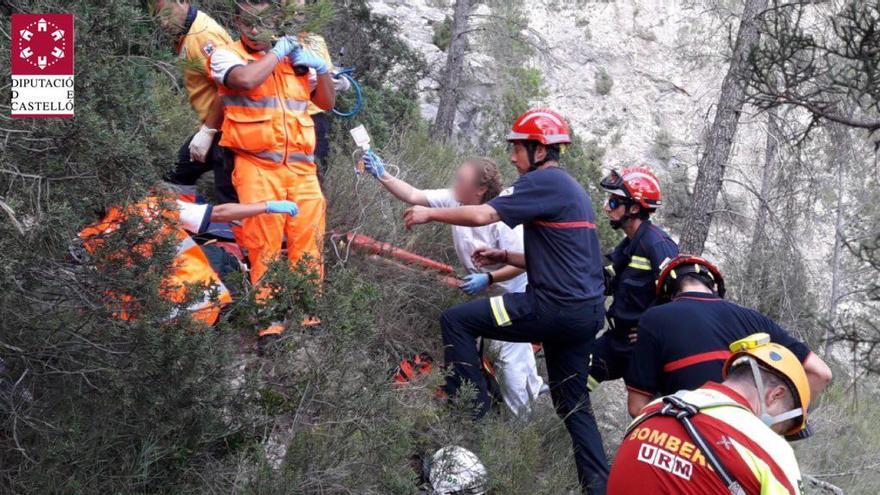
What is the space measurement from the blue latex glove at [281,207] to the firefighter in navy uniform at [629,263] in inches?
83.4

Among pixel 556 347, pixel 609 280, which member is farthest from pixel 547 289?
pixel 609 280

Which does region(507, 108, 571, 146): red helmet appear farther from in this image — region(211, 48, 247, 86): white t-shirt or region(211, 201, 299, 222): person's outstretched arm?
region(211, 48, 247, 86): white t-shirt

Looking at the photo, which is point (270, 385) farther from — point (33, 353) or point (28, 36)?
point (28, 36)

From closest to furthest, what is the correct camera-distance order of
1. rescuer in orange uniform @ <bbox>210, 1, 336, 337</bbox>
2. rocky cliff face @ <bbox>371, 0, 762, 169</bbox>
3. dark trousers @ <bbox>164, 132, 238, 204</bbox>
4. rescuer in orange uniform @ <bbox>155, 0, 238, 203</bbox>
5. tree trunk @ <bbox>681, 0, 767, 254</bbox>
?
1. rescuer in orange uniform @ <bbox>155, 0, 238, 203</bbox>
2. rescuer in orange uniform @ <bbox>210, 1, 336, 337</bbox>
3. dark trousers @ <bbox>164, 132, 238, 204</bbox>
4. tree trunk @ <bbox>681, 0, 767, 254</bbox>
5. rocky cliff face @ <bbox>371, 0, 762, 169</bbox>

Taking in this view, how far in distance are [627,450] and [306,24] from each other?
224cm

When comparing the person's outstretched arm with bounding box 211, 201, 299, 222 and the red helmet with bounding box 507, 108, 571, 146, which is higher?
the red helmet with bounding box 507, 108, 571, 146

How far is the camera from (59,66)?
348cm

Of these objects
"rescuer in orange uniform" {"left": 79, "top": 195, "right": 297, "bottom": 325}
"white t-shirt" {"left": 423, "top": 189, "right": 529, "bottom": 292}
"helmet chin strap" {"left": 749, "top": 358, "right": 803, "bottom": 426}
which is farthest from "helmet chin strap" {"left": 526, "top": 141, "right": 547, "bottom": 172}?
"helmet chin strap" {"left": 749, "top": 358, "right": 803, "bottom": 426}

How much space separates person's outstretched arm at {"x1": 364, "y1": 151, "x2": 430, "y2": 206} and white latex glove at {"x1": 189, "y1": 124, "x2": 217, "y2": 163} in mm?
995

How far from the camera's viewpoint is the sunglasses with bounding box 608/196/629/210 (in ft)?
21.4

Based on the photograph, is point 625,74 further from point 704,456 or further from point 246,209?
point 704,456

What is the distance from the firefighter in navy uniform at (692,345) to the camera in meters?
4.88

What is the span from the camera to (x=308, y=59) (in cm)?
598

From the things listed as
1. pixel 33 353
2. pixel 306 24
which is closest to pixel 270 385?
pixel 33 353
